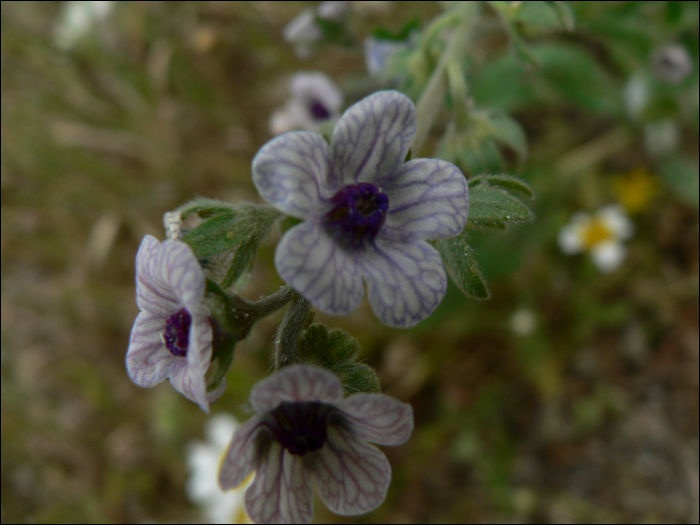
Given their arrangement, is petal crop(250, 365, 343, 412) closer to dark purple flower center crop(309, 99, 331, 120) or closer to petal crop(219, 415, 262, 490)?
petal crop(219, 415, 262, 490)

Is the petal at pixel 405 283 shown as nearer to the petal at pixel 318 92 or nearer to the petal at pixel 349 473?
the petal at pixel 349 473

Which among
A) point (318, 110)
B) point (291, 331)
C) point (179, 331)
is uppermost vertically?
point (179, 331)

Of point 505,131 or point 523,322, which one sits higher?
point 505,131

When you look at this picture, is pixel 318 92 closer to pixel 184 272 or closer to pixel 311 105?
pixel 311 105

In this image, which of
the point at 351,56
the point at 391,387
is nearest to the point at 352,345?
the point at 391,387

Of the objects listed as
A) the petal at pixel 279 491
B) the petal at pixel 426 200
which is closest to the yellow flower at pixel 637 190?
the petal at pixel 426 200

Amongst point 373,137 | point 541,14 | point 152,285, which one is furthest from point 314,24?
point 152,285

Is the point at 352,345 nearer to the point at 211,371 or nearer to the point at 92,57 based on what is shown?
the point at 211,371

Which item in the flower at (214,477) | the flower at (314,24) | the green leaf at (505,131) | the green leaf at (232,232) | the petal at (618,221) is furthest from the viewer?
the petal at (618,221)
